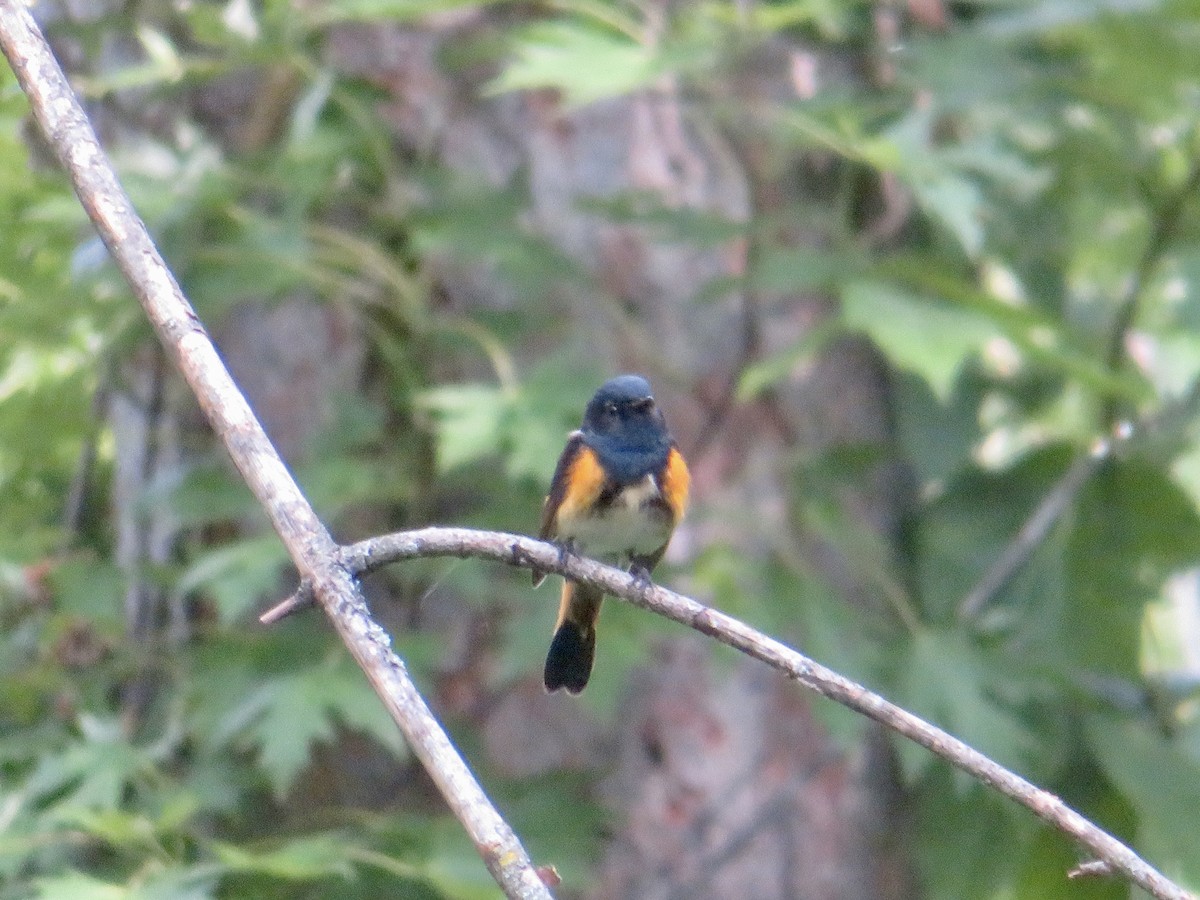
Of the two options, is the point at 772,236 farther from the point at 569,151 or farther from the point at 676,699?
the point at 676,699

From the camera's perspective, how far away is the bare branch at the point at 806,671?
1.72 meters

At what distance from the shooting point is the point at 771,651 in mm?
1858

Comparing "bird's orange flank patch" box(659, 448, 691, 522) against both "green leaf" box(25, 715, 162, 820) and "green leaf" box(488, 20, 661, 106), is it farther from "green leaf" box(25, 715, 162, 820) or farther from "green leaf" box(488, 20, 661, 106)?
"green leaf" box(25, 715, 162, 820)

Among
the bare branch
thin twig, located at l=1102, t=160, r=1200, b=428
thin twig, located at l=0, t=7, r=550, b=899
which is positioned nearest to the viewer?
thin twig, located at l=0, t=7, r=550, b=899

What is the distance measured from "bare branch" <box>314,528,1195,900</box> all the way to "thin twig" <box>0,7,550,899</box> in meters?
0.06

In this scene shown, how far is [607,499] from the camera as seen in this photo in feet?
10.4

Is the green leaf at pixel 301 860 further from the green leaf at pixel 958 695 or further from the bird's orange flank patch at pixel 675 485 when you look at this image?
the green leaf at pixel 958 695

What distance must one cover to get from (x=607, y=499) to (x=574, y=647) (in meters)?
0.37

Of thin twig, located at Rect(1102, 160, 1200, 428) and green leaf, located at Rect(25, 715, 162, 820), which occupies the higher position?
thin twig, located at Rect(1102, 160, 1200, 428)

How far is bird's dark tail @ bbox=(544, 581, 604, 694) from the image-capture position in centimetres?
330

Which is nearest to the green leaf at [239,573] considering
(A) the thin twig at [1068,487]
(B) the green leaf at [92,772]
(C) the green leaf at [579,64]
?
(B) the green leaf at [92,772]

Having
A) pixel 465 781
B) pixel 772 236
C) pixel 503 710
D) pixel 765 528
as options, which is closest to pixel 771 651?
pixel 465 781

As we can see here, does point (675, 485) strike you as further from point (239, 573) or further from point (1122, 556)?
point (1122, 556)

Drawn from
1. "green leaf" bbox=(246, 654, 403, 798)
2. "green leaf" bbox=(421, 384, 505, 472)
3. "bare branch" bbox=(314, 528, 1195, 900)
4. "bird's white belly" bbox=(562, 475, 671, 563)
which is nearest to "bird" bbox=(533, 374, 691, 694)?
"bird's white belly" bbox=(562, 475, 671, 563)
